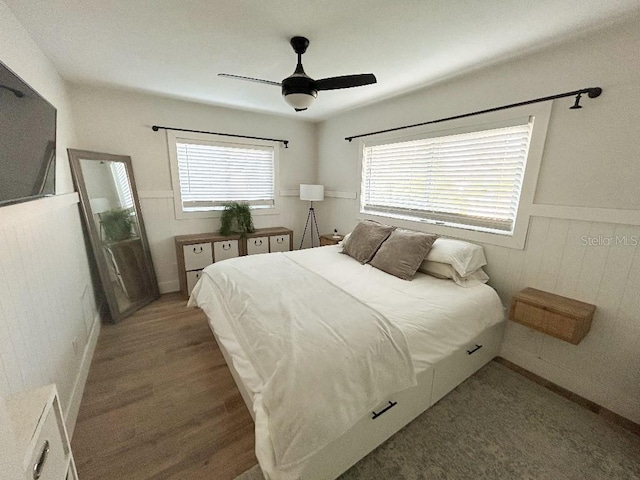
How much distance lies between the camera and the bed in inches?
41.9

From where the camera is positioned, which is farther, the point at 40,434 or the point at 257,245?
the point at 257,245

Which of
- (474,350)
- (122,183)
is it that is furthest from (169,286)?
(474,350)

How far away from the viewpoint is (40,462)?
69 centimetres

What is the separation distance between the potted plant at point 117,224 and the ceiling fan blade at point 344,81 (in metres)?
2.50

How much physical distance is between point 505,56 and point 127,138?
3704 millimetres

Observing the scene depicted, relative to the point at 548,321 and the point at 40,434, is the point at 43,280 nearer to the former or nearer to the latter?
the point at 40,434

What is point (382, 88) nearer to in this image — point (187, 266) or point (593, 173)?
point (593, 173)

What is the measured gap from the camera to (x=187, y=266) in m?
3.13

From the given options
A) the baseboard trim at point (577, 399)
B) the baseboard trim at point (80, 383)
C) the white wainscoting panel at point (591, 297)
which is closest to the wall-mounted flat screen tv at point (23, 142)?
the baseboard trim at point (80, 383)

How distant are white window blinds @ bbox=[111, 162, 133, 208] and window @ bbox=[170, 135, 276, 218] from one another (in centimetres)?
50

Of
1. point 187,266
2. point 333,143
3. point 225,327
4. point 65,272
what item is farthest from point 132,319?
point 333,143

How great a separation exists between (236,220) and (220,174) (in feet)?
2.21

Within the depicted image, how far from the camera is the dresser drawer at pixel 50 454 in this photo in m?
0.67

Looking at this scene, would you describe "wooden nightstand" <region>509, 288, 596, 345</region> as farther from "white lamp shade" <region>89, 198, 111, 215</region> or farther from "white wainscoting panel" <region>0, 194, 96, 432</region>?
"white lamp shade" <region>89, 198, 111, 215</region>
